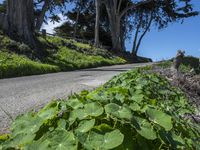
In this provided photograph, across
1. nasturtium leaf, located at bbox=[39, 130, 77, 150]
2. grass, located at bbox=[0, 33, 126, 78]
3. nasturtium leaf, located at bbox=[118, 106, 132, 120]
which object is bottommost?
grass, located at bbox=[0, 33, 126, 78]

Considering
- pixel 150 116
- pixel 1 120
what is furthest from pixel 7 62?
pixel 150 116

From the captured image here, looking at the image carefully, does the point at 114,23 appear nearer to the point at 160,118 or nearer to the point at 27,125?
the point at 160,118

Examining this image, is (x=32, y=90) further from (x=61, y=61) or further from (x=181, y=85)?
(x=61, y=61)

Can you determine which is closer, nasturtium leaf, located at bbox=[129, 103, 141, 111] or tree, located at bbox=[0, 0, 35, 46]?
nasturtium leaf, located at bbox=[129, 103, 141, 111]

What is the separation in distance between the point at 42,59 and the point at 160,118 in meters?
22.5

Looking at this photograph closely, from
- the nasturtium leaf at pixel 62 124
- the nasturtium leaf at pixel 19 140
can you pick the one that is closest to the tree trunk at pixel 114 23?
the nasturtium leaf at pixel 62 124

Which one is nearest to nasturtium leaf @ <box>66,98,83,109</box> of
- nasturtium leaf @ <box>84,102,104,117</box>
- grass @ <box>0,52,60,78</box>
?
nasturtium leaf @ <box>84,102,104,117</box>

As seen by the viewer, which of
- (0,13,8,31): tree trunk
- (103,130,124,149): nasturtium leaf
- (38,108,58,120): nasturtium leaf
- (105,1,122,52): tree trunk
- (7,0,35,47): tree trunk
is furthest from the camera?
(105,1,122,52): tree trunk

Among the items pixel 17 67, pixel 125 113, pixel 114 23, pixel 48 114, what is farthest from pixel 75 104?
pixel 114 23

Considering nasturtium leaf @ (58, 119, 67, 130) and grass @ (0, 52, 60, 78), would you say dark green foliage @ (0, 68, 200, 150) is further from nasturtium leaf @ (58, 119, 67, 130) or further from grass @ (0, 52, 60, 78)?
grass @ (0, 52, 60, 78)

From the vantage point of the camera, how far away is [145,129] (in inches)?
102

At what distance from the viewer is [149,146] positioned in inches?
106

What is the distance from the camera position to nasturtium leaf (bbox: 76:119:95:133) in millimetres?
2404

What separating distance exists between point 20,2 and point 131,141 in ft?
83.0
